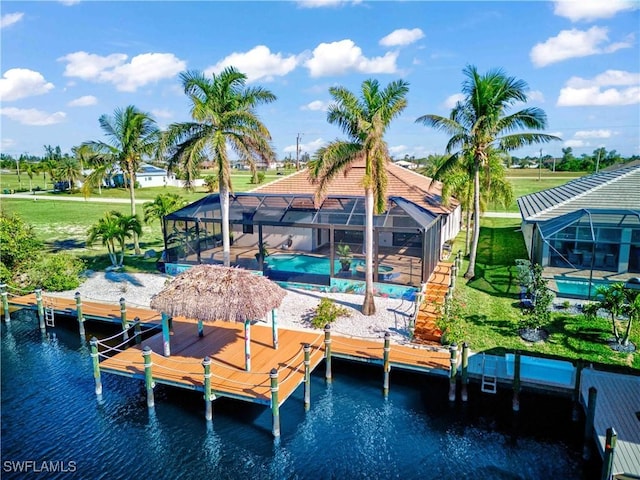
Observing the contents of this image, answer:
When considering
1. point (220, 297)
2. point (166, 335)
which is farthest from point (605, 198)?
point (166, 335)

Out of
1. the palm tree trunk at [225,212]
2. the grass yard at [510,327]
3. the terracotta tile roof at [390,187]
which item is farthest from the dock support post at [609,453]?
the terracotta tile roof at [390,187]

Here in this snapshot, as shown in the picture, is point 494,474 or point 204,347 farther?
point 204,347

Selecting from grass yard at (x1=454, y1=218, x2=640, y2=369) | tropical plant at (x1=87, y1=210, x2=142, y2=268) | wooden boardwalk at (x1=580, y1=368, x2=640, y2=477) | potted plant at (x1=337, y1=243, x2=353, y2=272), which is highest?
tropical plant at (x1=87, y1=210, x2=142, y2=268)

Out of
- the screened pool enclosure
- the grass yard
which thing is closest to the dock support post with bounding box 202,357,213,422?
the grass yard

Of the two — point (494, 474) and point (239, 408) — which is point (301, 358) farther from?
point (494, 474)

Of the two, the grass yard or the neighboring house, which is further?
the neighboring house

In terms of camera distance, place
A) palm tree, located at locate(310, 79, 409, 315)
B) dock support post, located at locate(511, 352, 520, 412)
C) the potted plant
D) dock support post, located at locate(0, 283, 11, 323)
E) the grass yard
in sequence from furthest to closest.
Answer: the potted plant, dock support post, located at locate(0, 283, 11, 323), palm tree, located at locate(310, 79, 409, 315), the grass yard, dock support post, located at locate(511, 352, 520, 412)

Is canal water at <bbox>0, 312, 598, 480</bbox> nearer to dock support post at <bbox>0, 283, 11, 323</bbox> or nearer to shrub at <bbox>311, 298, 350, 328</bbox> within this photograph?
shrub at <bbox>311, 298, 350, 328</bbox>

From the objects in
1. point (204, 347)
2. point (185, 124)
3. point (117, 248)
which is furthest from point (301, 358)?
point (117, 248)
